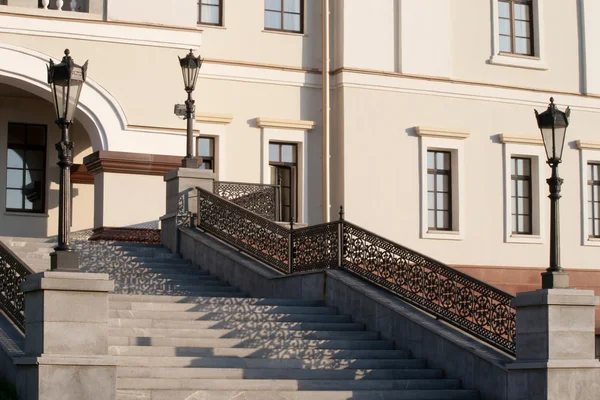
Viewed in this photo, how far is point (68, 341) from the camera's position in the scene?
1313 cm

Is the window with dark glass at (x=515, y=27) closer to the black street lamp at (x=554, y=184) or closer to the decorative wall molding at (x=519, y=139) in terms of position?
the decorative wall molding at (x=519, y=139)

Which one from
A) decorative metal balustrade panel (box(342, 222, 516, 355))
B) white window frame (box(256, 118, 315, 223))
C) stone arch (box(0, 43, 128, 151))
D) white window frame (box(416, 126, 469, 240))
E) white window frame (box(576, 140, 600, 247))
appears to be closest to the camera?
decorative metal balustrade panel (box(342, 222, 516, 355))

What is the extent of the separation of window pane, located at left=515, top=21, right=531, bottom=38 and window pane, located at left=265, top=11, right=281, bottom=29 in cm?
637

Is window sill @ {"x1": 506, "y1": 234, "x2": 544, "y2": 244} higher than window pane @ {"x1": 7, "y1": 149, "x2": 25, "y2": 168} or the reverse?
the reverse

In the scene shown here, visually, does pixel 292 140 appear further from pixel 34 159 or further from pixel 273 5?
pixel 34 159

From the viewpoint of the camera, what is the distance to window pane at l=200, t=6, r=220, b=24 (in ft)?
88.6

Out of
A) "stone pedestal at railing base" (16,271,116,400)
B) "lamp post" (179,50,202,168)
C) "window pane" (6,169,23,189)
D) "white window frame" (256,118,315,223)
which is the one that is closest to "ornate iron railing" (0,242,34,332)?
"stone pedestal at railing base" (16,271,116,400)

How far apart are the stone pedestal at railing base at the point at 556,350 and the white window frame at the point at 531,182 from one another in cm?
1439

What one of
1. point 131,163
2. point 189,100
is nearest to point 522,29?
point 189,100

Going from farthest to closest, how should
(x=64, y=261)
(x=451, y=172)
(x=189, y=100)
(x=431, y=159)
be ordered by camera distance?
(x=451, y=172) < (x=431, y=159) < (x=189, y=100) < (x=64, y=261)

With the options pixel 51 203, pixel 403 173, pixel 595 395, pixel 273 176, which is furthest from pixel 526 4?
pixel 595 395

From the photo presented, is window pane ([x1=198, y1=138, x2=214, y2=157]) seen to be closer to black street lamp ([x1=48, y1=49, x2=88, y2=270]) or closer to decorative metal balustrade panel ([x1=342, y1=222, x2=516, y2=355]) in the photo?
decorative metal balustrade panel ([x1=342, y1=222, x2=516, y2=355])

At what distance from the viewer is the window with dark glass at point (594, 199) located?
30250 mm

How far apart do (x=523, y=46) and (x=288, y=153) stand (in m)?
7.00
